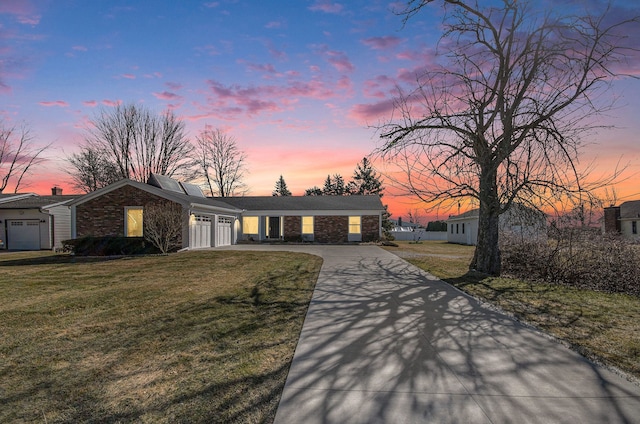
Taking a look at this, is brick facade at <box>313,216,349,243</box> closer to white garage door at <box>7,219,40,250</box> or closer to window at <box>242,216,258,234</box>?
window at <box>242,216,258,234</box>

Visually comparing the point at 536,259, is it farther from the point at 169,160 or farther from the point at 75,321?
the point at 169,160

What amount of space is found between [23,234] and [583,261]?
31.7 meters

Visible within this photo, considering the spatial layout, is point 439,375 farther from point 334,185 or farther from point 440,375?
point 334,185

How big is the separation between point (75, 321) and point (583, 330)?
8037mm

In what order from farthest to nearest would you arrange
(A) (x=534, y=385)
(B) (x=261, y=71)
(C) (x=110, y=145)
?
(C) (x=110, y=145)
(B) (x=261, y=71)
(A) (x=534, y=385)

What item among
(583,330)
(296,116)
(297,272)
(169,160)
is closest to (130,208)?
(296,116)

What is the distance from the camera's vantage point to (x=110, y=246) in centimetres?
1798

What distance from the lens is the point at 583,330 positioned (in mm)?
5465

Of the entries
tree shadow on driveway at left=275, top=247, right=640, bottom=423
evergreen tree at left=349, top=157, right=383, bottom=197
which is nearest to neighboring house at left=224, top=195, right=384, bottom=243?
tree shadow on driveway at left=275, top=247, right=640, bottom=423

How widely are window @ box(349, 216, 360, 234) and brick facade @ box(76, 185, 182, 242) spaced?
1571 centimetres

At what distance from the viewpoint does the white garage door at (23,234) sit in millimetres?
25219

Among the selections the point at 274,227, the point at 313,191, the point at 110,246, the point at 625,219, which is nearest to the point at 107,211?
the point at 110,246

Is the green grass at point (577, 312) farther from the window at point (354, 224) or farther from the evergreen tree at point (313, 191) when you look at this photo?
the evergreen tree at point (313, 191)

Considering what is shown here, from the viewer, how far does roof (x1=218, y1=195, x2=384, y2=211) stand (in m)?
30.2
